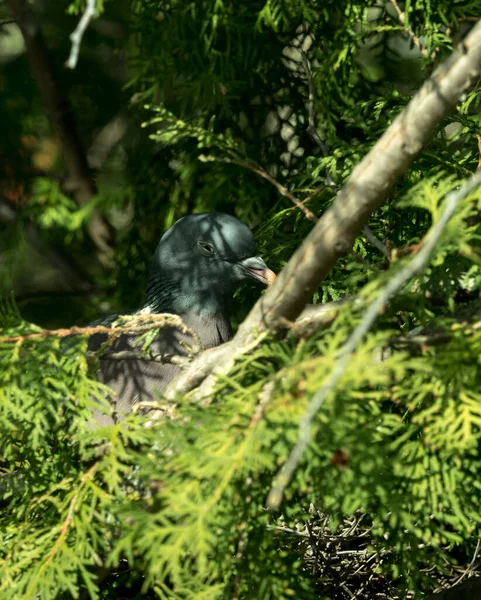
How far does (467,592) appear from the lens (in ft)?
7.61

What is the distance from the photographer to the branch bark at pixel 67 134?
4.26 metres

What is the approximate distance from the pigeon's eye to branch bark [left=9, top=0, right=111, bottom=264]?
110 centimetres

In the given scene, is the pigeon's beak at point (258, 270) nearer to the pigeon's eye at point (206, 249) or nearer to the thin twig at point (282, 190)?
the pigeon's eye at point (206, 249)

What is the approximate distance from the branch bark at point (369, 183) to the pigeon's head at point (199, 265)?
132 centimetres

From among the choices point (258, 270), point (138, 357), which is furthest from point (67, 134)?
point (138, 357)

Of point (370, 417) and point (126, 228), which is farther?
point (126, 228)

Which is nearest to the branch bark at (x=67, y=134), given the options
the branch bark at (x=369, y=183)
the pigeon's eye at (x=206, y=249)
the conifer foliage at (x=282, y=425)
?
the conifer foliage at (x=282, y=425)

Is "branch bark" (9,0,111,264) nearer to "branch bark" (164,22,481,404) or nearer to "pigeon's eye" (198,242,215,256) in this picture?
"pigeon's eye" (198,242,215,256)

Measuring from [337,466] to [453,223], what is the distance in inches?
20.0

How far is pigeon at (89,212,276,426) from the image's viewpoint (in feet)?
10.4

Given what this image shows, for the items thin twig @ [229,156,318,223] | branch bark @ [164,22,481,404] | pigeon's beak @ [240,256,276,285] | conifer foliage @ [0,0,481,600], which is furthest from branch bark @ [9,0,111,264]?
branch bark @ [164,22,481,404]

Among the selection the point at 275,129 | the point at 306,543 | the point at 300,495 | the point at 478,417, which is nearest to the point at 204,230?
the point at 275,129

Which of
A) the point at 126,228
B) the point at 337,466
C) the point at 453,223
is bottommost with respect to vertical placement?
the point at 126,228

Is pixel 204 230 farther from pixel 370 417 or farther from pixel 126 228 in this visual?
pixel 370 417
